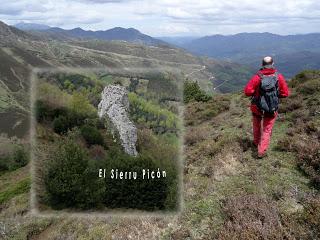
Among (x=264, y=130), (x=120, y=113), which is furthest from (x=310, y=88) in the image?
(x=120, y=113)

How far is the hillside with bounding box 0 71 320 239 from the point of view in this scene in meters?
7.06

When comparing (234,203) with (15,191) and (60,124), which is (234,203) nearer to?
(60,124)

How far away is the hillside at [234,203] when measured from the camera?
7.06 m

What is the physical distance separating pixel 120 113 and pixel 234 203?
398cm

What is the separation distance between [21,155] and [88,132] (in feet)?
324

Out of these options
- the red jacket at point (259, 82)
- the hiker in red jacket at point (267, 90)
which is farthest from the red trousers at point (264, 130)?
the red jacket at point (259, 82)

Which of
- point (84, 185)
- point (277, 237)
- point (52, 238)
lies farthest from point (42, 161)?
point (52, 238)

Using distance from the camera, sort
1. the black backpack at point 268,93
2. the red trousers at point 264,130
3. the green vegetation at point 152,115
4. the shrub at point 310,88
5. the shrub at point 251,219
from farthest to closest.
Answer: the shrub at point 310,88, the red trousers at point 264,130, the black backpack at point 268,93, the shrub at point 251,219, the green vegetation at point 152,115

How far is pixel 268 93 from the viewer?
10.7 meters

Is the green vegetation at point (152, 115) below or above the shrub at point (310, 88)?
above

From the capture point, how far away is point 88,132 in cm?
473

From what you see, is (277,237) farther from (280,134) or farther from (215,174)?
(280,134)

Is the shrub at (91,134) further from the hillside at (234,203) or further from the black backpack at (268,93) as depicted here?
the black backpack at (268,93)

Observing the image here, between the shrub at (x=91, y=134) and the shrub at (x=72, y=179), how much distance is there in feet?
0.42
